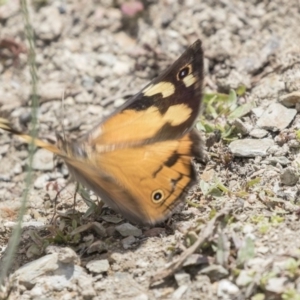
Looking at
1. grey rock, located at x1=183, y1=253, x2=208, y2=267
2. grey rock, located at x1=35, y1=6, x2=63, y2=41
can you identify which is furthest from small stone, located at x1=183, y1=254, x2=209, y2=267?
grey rock, located at x1=35, y1=6, x2=63, y2=41

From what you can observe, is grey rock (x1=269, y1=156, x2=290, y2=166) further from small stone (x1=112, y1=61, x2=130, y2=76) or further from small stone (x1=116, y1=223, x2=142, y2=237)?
small stone (x1=112, y1=61, x2=130, y2=76)

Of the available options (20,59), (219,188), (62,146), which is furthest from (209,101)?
(20,59)

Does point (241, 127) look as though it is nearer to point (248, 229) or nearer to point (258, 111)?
point (258, 111)

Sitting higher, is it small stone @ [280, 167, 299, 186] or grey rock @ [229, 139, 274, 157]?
grey rock @ [229, 139, 274, 157]

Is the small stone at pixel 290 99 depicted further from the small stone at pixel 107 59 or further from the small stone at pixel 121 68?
the small stone at pixel 107 59

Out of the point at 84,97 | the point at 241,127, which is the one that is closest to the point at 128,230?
the point at 241,127
